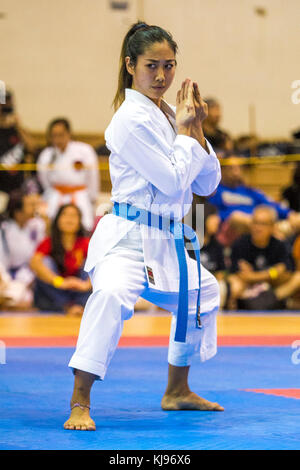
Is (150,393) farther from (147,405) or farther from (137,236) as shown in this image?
(137,236)

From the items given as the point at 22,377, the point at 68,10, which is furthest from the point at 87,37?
the point at 22,377

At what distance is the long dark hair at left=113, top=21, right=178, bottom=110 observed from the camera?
3.02m

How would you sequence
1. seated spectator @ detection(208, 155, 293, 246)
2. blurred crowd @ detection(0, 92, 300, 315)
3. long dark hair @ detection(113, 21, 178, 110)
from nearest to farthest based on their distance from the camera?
long dark hair @ detection(113, 21, 178, 110)
blurred crowd @ detection(0, 92, 300, 315)
seated spectator @ detection(208, 155, 293, 246)

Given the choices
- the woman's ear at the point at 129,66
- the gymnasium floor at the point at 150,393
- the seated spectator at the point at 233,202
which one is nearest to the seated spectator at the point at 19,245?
the gymnasium floor at the point at 150,393

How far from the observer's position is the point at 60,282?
23.7 feet

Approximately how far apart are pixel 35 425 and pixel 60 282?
4458 mm

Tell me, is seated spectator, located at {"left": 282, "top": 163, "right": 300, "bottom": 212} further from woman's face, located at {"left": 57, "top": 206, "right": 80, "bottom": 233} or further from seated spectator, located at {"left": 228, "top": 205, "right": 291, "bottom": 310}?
woman's face, located at {"left": 57, "top": 206, "right": 80, "bottom": 233}

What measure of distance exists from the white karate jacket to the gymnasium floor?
0.51 metres

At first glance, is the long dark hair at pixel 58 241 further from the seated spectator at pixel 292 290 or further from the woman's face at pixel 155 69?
the woman's face at pixel 155 69

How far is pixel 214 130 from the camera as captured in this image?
838 cm

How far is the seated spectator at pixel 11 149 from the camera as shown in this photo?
355 inches

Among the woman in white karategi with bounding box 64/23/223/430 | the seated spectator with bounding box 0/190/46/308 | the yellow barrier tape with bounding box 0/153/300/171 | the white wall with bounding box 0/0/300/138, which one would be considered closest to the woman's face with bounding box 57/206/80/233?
the seated spectator with bounding box 0/190/46/308
